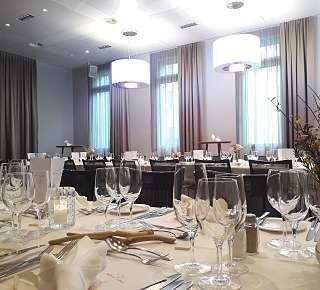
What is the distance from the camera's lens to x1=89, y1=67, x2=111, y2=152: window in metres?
9.80

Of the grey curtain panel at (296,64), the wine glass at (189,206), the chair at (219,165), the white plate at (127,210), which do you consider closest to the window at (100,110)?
the grey curtain panel at (296,64)

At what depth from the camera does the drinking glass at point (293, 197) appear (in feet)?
2.89

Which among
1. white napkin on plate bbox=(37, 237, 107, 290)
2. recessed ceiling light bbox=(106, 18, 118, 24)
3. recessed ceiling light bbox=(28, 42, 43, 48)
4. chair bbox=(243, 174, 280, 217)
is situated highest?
recessed ceiling light bbox=(28, 42, 43, 48)

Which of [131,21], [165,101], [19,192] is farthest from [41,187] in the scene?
[165,101]

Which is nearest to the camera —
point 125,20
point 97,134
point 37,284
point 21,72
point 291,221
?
point 37,284

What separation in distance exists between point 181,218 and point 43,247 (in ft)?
1.21

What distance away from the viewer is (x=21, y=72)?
9.22m

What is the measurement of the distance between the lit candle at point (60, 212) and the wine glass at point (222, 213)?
2.04ft

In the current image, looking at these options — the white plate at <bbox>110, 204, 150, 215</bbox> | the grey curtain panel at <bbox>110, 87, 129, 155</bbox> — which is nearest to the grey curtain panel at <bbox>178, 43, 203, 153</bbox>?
the grey curtain panel at <bbox>110, 87, 129, 155</bbox>

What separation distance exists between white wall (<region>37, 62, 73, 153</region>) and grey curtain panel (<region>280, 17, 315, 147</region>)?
21.3 ft

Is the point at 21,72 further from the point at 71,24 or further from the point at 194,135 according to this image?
the point at 194,135

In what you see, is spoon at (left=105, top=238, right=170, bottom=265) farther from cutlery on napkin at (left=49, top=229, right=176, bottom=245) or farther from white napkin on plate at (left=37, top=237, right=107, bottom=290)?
white napkin on plate at (left=37, top=237, right=107, bottom=290)

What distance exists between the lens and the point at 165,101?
866cm

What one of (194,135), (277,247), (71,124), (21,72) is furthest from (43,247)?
(71,124)
